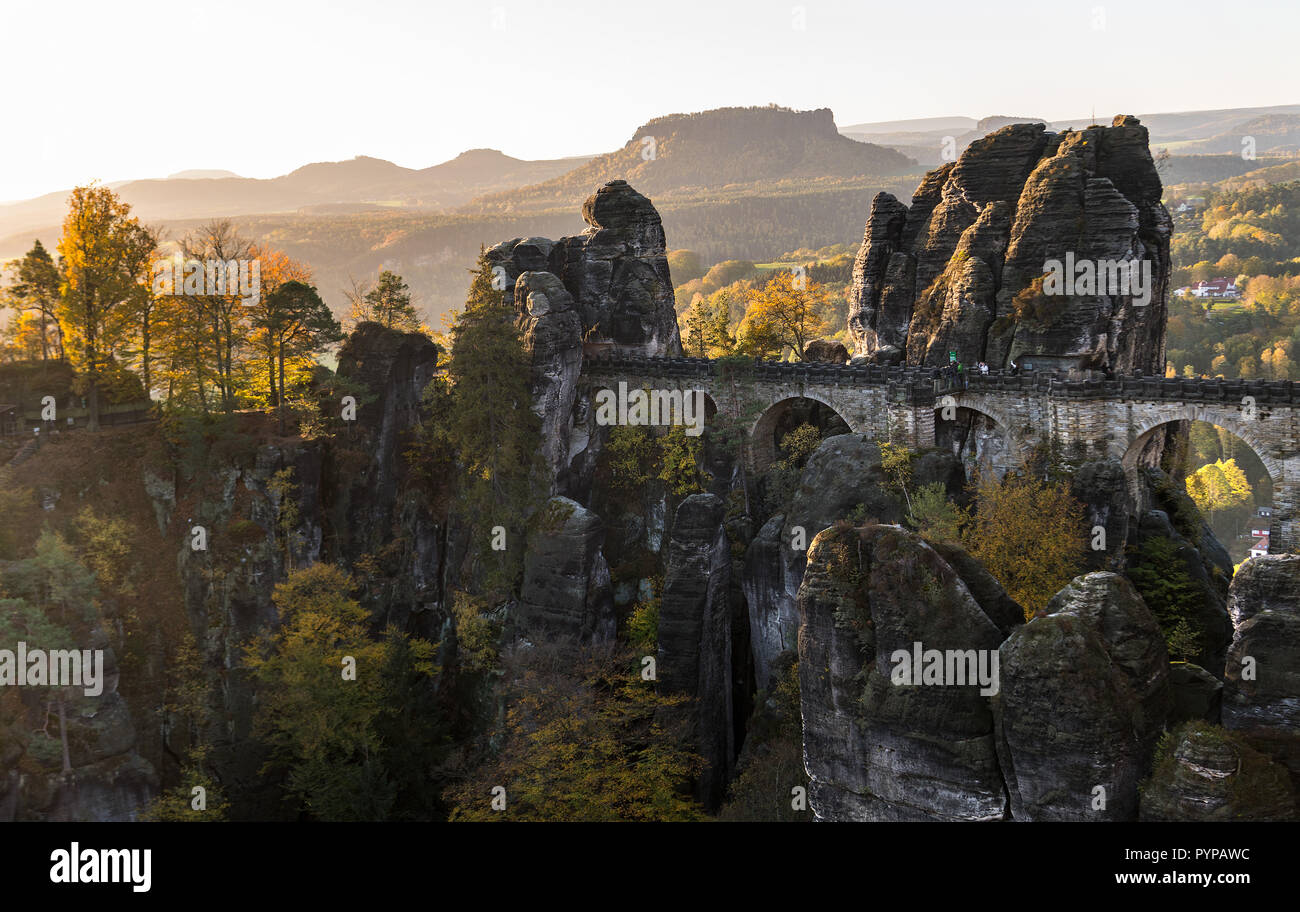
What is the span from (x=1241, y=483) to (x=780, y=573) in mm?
78360

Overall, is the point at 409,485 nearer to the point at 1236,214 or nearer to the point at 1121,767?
the point at 1121,767

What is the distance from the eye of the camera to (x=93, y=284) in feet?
138

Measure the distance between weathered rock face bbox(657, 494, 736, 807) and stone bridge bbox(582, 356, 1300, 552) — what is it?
10142 millimetres

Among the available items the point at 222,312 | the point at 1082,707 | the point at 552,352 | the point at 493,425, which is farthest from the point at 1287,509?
the point at 222,312

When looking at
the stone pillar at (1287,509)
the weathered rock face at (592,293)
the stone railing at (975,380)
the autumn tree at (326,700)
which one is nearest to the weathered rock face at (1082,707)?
the stone pillar at (1287,509)

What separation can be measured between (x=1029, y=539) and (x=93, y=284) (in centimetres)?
3966

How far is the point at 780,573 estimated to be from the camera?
3653cm

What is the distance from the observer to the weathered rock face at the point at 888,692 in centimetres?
1795

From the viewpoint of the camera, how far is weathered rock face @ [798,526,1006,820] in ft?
58.9

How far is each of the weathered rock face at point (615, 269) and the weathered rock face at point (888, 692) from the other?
30.6 meters

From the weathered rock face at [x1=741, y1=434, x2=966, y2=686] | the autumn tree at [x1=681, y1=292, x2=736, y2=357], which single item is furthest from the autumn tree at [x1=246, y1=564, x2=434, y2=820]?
the autumn tree at [x1=681, y1=292, x2=736, y2=357]

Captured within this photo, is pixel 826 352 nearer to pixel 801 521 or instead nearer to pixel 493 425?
pixel 801 521

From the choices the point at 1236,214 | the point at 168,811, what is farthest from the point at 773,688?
the point at 1236,214

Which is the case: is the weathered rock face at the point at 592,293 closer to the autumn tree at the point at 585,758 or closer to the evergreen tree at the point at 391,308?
the evergreen tree at the point at 391,308
